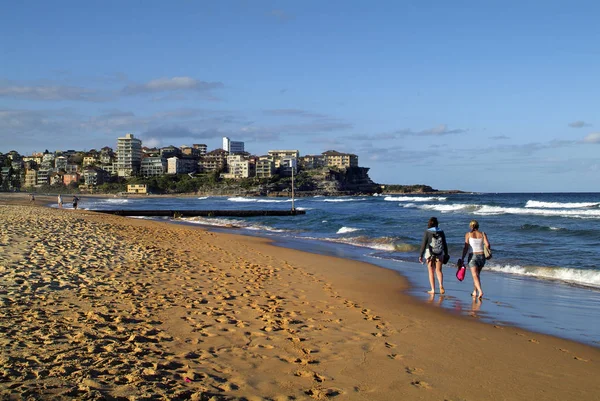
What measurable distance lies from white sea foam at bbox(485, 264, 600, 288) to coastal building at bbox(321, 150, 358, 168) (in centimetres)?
17056

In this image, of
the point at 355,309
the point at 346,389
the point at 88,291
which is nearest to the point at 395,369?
the point at 346,389

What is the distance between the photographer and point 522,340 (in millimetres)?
6262

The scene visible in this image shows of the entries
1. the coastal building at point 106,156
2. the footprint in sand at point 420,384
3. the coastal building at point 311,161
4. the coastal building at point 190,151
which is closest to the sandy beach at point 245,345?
the footprint in sand at point 420,384

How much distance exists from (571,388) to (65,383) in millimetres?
4538

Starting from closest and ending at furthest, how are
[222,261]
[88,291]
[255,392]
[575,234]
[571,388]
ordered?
1. [255,392]
2. [571,388]
3. [88,291]
4. [222,261]
5. [575,234]

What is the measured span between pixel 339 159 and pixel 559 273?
17395 centimetres

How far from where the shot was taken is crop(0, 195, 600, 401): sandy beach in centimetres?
407

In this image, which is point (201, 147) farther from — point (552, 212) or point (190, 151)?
point (552, 212)

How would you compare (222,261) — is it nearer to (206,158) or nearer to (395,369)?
(395,369)

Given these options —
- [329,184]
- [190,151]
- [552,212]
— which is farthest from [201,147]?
[552,212]

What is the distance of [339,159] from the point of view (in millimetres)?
185500

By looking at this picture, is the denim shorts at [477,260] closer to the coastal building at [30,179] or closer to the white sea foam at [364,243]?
the white sea foam at [364,243]

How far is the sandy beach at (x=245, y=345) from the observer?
4070 mm

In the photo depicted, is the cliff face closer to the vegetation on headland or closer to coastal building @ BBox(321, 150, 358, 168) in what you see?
the vegetation on headland
